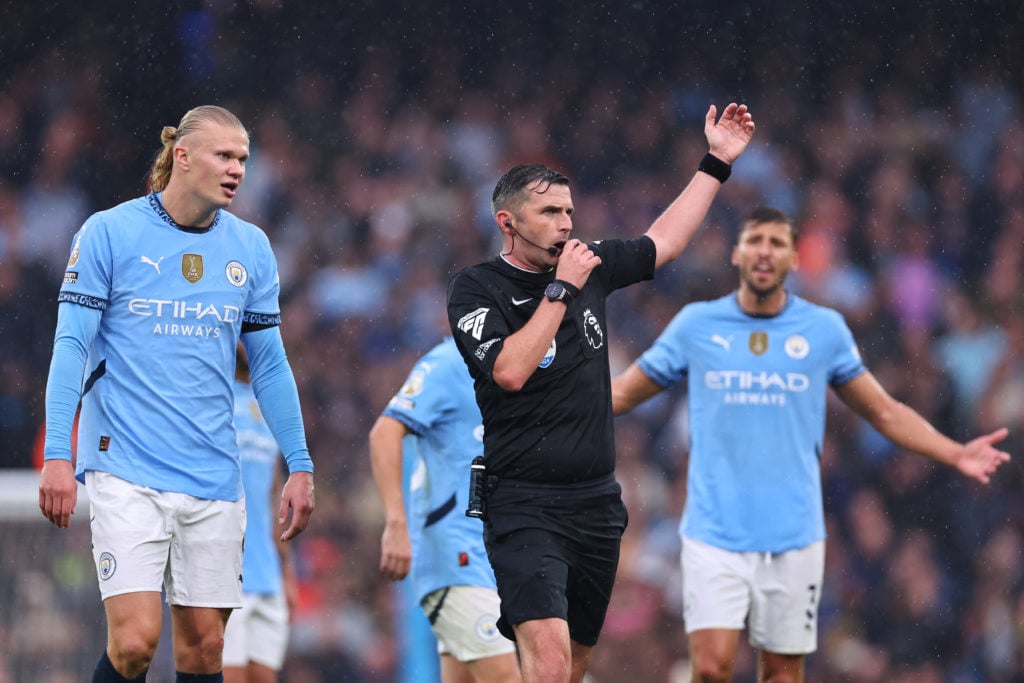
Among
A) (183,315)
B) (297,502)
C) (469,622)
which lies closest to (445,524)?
(469,622)

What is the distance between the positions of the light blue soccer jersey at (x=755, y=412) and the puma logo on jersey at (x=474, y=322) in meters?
2.24

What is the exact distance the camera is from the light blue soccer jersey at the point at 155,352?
5098 millimetres

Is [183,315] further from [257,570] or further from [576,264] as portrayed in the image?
[257,570]

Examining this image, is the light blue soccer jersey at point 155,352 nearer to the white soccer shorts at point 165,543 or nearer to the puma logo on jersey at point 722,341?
the white soccer shorts at point 165,543

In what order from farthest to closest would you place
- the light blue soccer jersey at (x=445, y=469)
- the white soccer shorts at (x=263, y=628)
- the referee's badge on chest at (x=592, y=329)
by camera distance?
the white soccer shorts at (x=263, y=628)
the light blue soccer jersey at (x=445, y=469)
the referee's badge on chest at (x=592, y=329)

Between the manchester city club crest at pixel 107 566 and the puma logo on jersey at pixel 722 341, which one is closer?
the manchester city club crest at pixel 107 566

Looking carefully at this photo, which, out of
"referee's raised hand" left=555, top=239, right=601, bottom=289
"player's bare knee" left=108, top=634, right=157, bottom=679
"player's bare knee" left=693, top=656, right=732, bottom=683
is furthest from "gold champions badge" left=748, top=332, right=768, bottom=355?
"player's bare knee" left=108, top=634, right=157, bottom=679

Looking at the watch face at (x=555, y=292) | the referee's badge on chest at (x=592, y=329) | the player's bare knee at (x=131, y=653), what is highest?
the watch face at (x=555, y=292)

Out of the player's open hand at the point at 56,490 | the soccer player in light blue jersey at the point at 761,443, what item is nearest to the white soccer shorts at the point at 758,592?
the soccer player in light blue jersey at the point at 761,443

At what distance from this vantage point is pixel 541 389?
16.6 feet

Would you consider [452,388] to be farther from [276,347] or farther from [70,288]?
[70,288]

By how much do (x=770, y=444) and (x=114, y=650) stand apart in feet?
10.3

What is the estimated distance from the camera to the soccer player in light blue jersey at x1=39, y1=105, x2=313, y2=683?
196 inches

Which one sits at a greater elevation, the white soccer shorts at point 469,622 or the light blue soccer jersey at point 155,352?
the light blue soccer jersey at point 155,352
